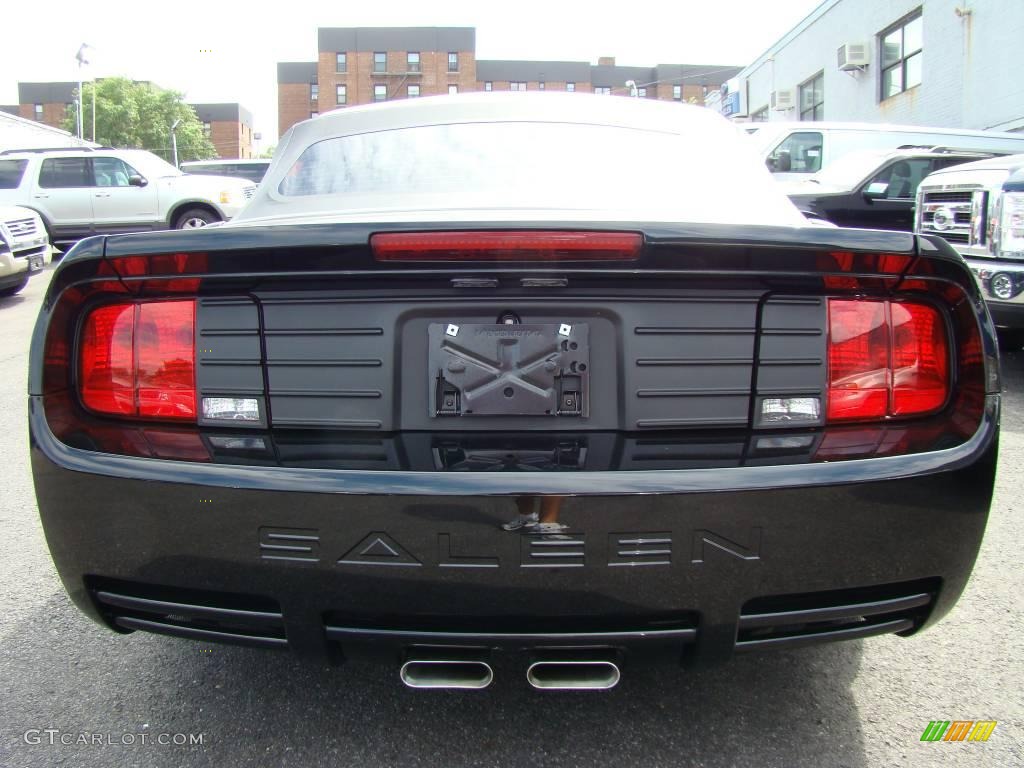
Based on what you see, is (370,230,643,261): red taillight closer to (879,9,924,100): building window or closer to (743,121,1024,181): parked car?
(743,121,1024,181): parked car

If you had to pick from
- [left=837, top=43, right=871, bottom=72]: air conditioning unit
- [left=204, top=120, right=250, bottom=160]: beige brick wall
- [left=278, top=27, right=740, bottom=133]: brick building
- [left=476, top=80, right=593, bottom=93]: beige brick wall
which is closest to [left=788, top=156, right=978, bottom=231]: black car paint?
[left=837, top=43, right=871, bottom=72]: air conditioning unit

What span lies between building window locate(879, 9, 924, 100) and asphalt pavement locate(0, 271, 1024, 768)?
66.7 ft

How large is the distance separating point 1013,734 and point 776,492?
44.5 inches

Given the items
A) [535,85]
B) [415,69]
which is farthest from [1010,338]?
[535,85]

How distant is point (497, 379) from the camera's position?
179cm

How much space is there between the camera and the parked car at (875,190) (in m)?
10.1

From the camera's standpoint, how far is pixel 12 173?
1587cm

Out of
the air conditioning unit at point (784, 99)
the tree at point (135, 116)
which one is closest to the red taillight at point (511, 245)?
the air conditioning unit at point (784, 99)

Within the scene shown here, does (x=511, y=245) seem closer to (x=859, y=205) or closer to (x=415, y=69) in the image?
(x=859, y=205)

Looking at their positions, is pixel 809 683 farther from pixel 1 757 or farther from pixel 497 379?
pixel 1 757

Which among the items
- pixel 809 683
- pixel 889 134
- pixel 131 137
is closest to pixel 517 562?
pixel 809 683

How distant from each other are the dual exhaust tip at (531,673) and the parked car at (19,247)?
10616 millimetres

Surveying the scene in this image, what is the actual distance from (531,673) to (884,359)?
106 cm

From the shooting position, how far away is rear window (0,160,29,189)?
51.6 feet
